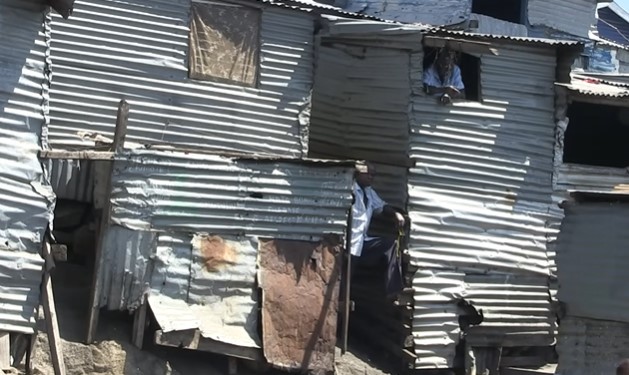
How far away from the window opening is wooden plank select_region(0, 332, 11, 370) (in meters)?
4.50

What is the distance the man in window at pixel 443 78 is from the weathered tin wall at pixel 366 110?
1.07ft

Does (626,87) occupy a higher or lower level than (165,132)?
higher

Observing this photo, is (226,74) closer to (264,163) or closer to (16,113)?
(264,163)

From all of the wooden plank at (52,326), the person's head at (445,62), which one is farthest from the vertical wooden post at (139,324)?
the person's head at (445,62)

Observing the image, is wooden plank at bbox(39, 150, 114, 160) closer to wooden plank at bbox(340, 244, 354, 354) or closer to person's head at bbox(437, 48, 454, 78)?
wooden plank at bbox(340, 244, 354, 354)

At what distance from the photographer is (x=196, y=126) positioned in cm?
1398

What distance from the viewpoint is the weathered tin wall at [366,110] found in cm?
1523

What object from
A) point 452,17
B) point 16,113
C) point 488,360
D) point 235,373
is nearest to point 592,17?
point 452,17

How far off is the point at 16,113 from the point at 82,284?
263 centimetres

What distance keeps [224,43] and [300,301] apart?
352cm

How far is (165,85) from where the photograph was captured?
13.8m

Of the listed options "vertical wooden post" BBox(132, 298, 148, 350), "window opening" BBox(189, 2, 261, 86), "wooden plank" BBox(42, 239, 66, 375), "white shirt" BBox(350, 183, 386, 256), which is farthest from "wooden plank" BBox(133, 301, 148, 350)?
"window opening" BBox(189, 2, 261, 86)

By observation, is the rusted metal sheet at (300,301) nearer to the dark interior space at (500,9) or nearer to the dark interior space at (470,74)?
the dark interior space at (470,74)

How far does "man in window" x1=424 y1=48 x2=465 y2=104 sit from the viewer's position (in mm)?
15172
